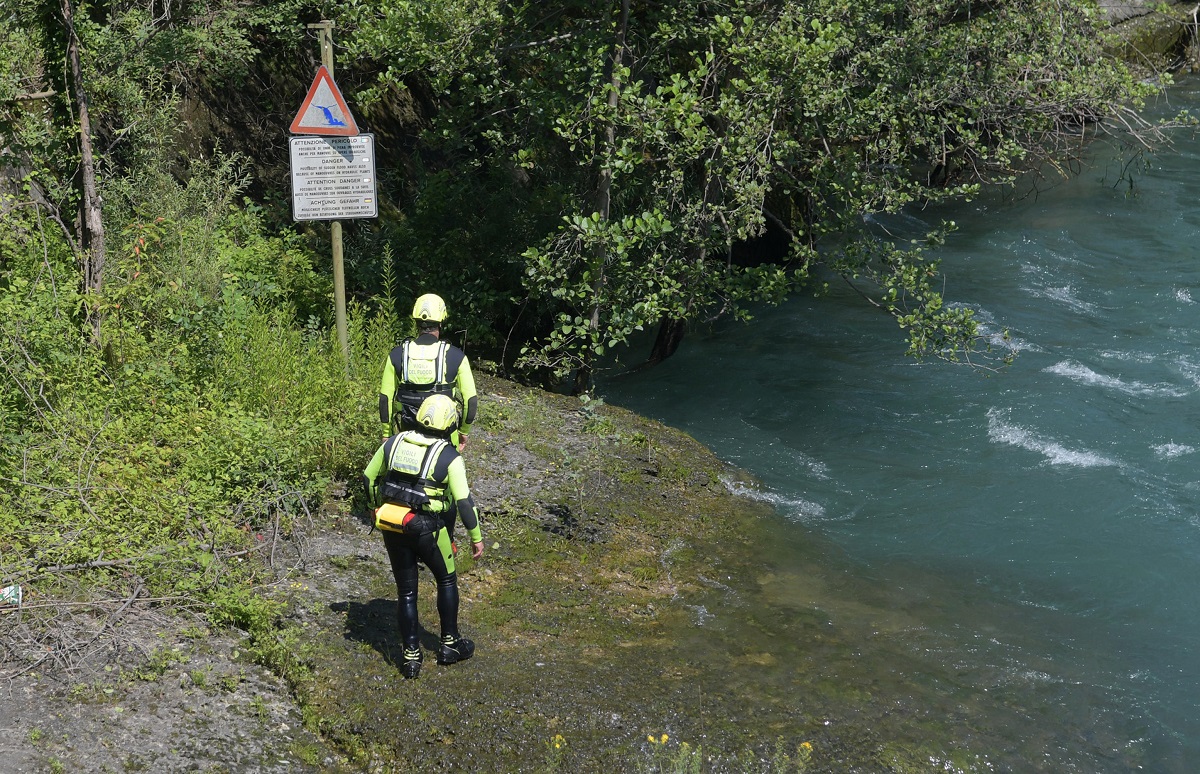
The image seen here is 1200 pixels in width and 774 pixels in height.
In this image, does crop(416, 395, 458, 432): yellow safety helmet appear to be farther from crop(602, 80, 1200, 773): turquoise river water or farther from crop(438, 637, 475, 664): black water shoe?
crop(602, 80, 1200, 773): turquoise river water

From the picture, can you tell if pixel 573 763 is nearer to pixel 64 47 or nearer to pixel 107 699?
pixel 107 699

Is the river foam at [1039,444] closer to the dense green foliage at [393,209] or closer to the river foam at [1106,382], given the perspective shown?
the dense green foliage at [393,209]

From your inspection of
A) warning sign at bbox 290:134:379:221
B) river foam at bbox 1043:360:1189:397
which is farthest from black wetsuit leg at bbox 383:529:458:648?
river foam at bbox 1043:360:1189:397

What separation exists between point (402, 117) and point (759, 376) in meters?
5.37

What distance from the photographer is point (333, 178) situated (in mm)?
7898

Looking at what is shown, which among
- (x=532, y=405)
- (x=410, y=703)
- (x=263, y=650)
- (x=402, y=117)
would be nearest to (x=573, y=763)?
(x=410, y=703)

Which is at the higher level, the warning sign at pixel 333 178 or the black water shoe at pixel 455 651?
the warning sign at pixel 333 178

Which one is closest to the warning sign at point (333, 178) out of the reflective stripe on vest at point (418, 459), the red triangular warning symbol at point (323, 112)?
the red triangular warning symbol at point (323, 112)

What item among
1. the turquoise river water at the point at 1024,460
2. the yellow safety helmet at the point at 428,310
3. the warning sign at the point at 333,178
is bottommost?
the turquoise river water at the point at 1024,460

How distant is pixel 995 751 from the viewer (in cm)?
534

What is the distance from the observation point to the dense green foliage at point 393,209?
6.79 metres

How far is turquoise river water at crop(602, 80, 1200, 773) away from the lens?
6117 mm

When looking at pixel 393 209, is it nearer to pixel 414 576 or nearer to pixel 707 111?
pixel 707 111

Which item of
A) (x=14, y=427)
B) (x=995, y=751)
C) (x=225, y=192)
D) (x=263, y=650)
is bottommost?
(x=995, y=751)
